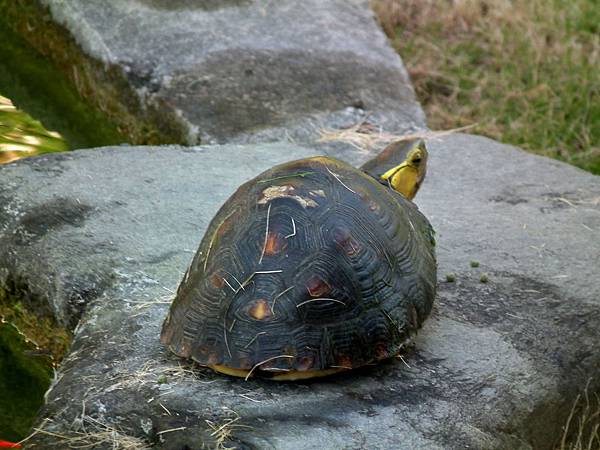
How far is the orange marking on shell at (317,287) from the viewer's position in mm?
3164

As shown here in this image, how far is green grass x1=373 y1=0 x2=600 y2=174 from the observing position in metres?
6.88

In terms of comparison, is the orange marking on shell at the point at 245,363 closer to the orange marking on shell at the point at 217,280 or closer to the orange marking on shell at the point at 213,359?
the orange marking on shell at the point at 213,359

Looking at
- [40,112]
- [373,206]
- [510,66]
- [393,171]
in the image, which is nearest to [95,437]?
[373,206]

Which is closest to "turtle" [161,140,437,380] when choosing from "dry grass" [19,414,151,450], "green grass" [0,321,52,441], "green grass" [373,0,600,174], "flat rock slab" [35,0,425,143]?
"dry grass" [19,414,151,450]

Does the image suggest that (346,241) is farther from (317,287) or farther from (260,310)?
(260,310)

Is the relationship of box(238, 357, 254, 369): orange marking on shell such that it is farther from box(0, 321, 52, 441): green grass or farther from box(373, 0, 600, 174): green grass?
box(373, 0, 600, 174): green grass

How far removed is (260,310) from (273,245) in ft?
0.69

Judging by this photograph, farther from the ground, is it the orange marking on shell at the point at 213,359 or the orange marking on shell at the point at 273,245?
the orange marking on shell at the point at 273,245

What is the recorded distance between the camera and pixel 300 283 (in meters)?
3.17

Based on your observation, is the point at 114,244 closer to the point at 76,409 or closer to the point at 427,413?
the point at 76,409

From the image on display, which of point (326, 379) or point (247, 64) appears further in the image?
point (247, 64)

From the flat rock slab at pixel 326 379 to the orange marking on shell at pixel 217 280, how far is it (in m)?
0.29

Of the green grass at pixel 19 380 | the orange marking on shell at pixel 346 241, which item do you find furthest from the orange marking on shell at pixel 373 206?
the green grass at pixel 19 380

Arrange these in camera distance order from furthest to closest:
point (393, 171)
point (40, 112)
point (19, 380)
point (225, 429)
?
point (40, 112), point (19, 380), point (393, 171), point (225, 429)
